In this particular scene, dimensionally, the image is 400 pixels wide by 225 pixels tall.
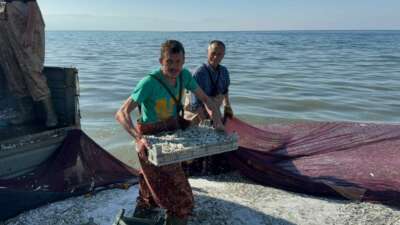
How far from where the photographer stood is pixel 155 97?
12.2 feet

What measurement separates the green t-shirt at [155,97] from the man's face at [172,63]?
0.09 m

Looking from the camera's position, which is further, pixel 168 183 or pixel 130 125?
pixel 168 183

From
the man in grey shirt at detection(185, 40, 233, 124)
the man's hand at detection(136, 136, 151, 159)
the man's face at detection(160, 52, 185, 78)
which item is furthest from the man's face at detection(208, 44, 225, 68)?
the man's hand at detection(136, 136, 151, 159)

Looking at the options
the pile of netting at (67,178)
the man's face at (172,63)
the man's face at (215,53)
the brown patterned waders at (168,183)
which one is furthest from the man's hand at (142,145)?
the man's face at (215,53)

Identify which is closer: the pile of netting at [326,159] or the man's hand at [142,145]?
the man's hand at [142,145]

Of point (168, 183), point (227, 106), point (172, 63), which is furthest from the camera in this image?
point (227, 106)

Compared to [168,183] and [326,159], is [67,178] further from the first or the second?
[326,159]

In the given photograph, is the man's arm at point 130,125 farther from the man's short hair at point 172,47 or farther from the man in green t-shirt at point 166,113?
the man's short hair at point 172,47

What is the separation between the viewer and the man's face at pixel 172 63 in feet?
11.8

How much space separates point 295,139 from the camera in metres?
6.38

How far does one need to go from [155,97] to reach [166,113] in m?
0.18

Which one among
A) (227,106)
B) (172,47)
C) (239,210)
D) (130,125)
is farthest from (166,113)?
(227,106)

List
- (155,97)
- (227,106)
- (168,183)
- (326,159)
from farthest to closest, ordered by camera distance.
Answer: (227,106) → (326,159) → (168,183) → (155,97)

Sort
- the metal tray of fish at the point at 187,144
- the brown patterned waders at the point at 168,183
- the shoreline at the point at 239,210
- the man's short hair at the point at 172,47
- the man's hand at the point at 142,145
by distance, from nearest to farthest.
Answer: the metal tray of fish at the point at 187,144 < the man's hand at the point at 142,145 < the man's short hair at the point at 172,47 < the brown patterned waders at the point at 168,183 < the shoreline at the point at 239,210
